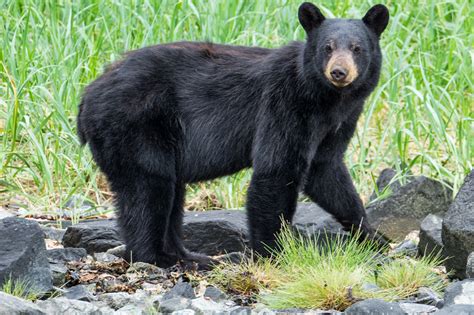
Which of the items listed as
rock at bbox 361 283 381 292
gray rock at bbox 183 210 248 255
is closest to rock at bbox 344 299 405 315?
rock at bbox 361 283 381 292

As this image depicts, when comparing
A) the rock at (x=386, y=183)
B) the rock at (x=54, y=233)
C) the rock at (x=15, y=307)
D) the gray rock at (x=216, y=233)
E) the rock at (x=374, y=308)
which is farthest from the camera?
the rock at (x=386, y=183)

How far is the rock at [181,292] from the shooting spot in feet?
17.4

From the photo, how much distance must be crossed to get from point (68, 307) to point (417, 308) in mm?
1859

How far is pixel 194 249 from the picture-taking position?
285 inches

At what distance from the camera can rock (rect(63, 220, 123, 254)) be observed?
6.88 meters

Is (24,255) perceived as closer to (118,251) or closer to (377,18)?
(118,251)

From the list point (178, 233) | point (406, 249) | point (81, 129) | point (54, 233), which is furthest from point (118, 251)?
point (406, 249)

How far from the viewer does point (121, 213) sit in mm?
6570

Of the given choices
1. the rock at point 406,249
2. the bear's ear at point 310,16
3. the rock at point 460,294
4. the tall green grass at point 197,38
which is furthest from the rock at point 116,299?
the tall green grass at point 197,38

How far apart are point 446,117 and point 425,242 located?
117 inches

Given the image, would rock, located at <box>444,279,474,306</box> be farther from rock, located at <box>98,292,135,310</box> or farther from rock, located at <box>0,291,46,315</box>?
rock, located at <box>0,291,46,315</box>

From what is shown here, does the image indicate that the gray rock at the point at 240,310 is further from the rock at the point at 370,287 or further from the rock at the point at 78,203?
the rock at the point at 78,203

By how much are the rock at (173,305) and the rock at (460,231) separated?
69.4 inches

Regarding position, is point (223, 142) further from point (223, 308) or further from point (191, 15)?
point (191, 15)
